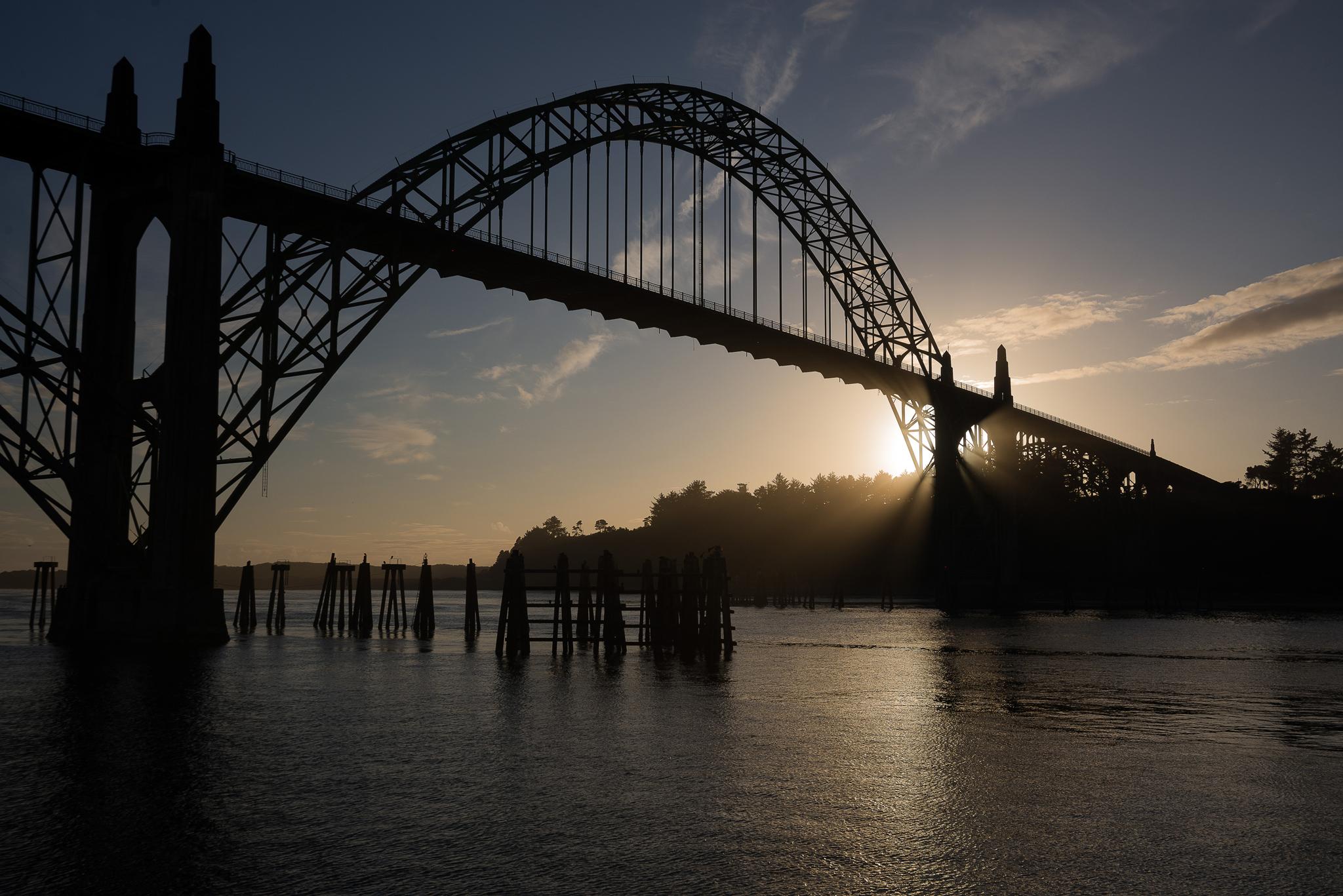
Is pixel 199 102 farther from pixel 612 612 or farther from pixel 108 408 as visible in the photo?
pixel 612 612

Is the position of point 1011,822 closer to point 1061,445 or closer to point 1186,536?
point 1061,445

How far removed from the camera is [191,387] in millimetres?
28531

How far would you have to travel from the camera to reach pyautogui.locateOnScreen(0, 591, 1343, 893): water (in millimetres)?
6992

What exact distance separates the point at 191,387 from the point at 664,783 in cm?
2283

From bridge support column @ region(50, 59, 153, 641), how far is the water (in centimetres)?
773

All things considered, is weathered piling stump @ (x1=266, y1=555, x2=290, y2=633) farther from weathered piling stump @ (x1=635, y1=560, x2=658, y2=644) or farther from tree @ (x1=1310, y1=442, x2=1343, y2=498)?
tree @ (x1=1310, y1=442, x2=1343, y2=498)

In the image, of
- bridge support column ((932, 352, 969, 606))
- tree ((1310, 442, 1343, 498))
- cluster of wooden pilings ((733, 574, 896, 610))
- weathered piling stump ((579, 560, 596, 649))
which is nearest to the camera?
weathered piling stump ((579, 560, 596, 649))

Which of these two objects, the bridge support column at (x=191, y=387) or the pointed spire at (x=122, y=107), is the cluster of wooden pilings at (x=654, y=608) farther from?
the pointed spire at (x=122, y=107)

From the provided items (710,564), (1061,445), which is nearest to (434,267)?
(710,564)

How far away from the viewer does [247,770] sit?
10.6m

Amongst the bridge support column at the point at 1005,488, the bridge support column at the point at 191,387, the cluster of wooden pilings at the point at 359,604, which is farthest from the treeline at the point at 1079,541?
the bridge support column at the point at 191,387

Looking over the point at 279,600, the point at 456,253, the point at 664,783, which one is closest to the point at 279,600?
the point at 279,600

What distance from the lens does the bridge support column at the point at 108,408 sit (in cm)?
2873

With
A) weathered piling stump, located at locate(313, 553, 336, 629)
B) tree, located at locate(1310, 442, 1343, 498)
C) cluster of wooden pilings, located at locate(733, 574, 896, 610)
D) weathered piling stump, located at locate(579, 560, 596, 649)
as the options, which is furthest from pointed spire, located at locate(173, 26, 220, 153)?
tree, located at locate(1310, 442, 1343, 498)
